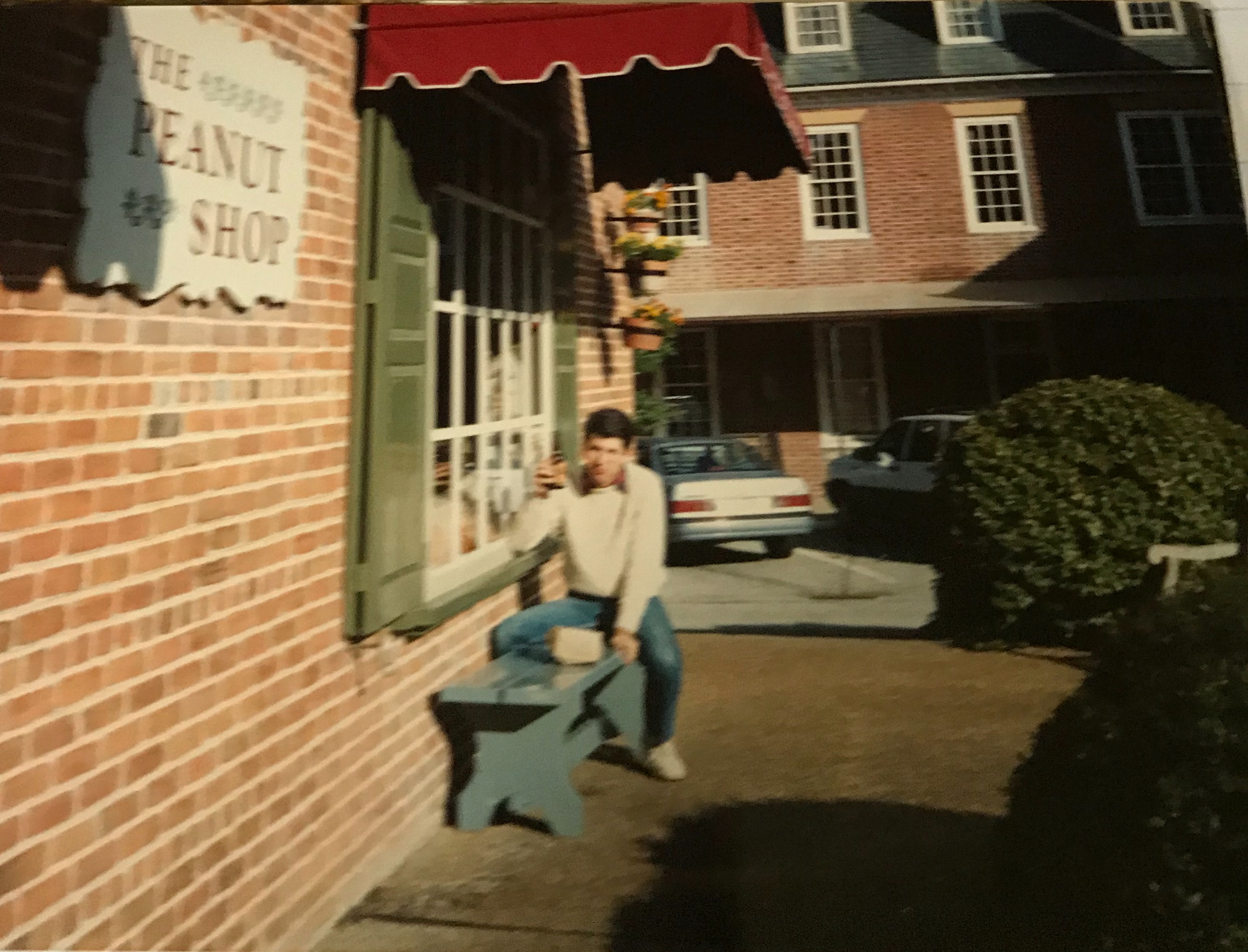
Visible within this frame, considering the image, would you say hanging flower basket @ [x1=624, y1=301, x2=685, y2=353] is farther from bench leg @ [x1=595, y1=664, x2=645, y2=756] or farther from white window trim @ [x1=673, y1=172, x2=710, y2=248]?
bench leg @ [x1=595, y1=664, x2=645, y2=756]

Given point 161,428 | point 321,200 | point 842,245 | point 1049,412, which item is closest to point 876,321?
point 842,245

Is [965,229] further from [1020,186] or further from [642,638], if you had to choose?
[642,638]

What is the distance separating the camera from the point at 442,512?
3.44 m

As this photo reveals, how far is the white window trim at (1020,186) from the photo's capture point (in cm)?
459

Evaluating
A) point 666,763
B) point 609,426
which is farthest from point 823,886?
point 609,426

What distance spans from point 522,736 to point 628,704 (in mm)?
641

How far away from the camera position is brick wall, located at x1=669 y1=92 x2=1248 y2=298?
404cm

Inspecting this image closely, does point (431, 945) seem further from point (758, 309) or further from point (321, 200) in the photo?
point (758, 309)

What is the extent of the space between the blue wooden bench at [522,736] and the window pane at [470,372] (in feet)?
3.71

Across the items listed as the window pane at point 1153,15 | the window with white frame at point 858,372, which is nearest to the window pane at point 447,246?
the window with white frame at point 858,372

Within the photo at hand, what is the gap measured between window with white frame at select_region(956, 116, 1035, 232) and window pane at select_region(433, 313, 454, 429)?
9.86 feet

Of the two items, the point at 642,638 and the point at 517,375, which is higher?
the point at 517,375

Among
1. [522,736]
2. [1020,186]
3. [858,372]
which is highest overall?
[1020,186]

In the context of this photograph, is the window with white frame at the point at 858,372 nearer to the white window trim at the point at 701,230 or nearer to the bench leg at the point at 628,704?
the white window trim at the point at 701,230
